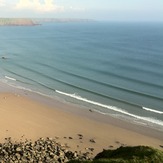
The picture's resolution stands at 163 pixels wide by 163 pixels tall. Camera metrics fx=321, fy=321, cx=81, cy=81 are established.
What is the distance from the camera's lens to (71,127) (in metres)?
29.9

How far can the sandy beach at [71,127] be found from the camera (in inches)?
1044

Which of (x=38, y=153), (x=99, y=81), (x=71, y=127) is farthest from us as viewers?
(x=99, y=81)

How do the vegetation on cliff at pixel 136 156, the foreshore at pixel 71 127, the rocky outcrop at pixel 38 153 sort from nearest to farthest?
the vegetation on cliff at pixel 136 156 < the rocky outcrop at pixel 38 153 < the foreshore at pixel 71 127

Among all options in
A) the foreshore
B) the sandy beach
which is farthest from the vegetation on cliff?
the foreshore

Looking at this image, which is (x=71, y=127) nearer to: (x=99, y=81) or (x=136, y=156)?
(x=136, y=156)

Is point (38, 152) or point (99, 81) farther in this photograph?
point (99, 81)

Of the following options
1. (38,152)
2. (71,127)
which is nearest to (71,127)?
(71,127)

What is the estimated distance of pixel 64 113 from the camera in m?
34.4

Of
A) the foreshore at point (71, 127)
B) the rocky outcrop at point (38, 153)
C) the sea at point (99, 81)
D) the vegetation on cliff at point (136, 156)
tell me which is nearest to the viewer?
the vegetation on cliff at point (136, 156)

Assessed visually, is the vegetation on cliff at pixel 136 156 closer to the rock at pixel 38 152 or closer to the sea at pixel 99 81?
the rock at pixel 38 152

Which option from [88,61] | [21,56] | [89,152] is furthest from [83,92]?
[21,56]

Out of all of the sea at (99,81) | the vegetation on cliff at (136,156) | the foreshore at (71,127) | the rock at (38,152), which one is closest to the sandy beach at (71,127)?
the foreshore at (71,127)

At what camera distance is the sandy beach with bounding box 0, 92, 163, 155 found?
26516 mm

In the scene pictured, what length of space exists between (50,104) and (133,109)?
967cm
